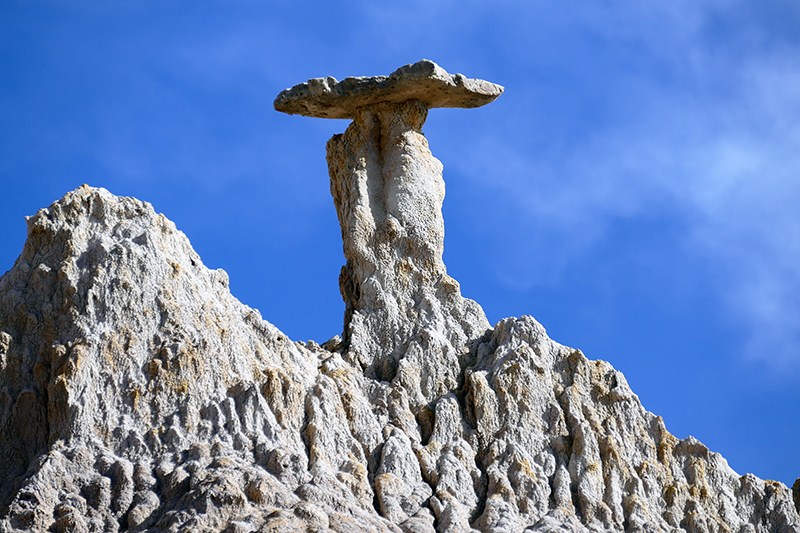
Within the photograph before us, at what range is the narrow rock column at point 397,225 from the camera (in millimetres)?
20141

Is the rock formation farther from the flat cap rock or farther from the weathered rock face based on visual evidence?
the flat cap rock

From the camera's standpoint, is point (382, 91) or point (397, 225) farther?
point (382, 91)

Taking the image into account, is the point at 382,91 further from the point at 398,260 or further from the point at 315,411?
the point at 315,411

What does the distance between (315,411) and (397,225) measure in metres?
5.12

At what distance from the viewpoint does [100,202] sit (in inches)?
742

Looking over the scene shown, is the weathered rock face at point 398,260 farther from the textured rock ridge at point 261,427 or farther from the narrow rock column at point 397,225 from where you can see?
the textured rock ridge at point 261,427

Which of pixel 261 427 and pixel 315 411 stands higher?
pixel 315 411

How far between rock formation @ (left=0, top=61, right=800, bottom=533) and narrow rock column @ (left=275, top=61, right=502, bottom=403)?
48 millimetres

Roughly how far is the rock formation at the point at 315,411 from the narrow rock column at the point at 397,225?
48 mm

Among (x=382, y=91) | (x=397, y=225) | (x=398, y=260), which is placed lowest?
(x=398, y=260)

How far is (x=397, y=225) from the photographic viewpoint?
21.7m

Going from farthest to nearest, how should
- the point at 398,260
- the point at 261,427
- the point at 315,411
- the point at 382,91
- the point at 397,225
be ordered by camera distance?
the point at 382,91 → the point at 397,225 → the point at 398,260 → the point at 315,411 → the point at 261,427

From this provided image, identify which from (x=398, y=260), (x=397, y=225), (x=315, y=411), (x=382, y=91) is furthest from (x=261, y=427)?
(x=382, y=91)

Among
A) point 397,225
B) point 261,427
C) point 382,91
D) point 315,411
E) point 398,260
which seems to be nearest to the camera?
point 261,427
